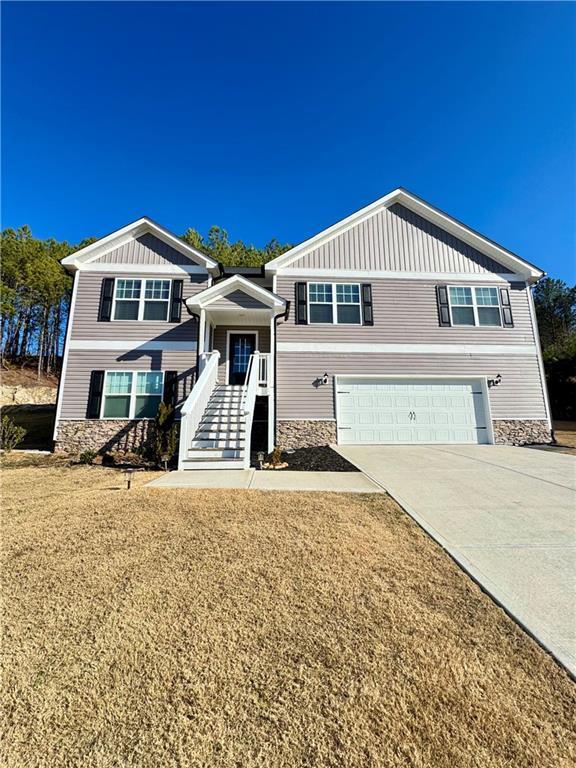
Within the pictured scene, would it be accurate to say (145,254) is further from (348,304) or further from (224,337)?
(348,304)

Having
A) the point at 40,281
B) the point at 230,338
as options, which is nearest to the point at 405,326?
the point at 230,338

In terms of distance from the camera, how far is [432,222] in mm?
12180

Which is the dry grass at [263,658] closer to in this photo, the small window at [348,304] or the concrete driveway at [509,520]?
the concrete driveway at [509,520]

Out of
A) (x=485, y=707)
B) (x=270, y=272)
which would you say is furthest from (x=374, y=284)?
(x=485, y=707)

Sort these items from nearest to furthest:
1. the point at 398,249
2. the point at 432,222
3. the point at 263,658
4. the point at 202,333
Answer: the point at 263,658 → the point at 202,333 → the point at 398,249 → the point at 432,222

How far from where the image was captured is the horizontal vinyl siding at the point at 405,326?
11.1 meters

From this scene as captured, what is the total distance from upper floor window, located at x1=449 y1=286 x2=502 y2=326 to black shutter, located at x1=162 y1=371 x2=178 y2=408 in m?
9.70

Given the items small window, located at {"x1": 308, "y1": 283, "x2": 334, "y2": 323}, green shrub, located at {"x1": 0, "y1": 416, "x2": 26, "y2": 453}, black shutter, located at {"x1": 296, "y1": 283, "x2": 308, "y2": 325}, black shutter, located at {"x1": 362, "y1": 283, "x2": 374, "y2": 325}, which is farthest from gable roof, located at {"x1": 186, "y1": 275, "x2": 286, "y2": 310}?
green shrub, located at {"x1": 0, "y1": 416, "x2": 26, "y2": 453}

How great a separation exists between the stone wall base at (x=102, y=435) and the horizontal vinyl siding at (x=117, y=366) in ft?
2.14

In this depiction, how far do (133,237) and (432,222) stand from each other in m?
10.8

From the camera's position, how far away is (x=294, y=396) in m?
10.7

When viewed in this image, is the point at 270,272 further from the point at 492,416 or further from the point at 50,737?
the point at 50,737

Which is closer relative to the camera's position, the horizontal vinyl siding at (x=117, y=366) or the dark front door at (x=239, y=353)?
the horizontal vinyl siding at (x=117, y=366)

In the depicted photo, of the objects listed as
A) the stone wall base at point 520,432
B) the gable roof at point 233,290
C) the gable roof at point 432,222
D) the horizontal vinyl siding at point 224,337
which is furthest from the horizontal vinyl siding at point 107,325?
the stone wall base at point 520,432
